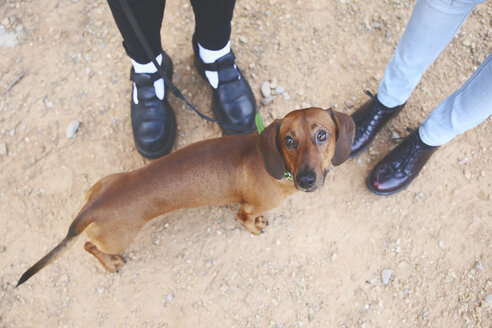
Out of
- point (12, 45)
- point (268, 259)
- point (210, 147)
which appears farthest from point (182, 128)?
point (12, 45)

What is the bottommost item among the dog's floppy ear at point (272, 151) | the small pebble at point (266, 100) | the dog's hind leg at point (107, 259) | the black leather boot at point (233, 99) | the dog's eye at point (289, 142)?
the dog's hind leg at point (107, 259)

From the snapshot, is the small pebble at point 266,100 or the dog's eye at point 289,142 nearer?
the dog's eye at point 289,142

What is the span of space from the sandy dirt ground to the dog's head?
954mm

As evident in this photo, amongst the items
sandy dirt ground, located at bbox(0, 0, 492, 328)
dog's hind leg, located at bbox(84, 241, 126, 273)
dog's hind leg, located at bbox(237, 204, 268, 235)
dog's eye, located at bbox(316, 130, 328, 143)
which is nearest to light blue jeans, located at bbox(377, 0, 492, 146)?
sandy dirt ground, located at bbox(0, 0, 492, 328)

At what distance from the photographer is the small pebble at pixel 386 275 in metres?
2.97

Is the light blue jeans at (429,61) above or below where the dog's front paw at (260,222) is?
above

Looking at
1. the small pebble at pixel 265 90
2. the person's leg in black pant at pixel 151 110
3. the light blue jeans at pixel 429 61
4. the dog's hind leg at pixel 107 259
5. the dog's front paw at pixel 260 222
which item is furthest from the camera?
the small pebble at pixel 265 90

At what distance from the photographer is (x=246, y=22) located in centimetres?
370

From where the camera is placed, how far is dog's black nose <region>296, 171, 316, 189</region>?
2.05m

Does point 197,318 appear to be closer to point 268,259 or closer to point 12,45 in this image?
point 268,259

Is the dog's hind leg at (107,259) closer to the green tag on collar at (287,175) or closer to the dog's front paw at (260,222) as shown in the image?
the dog's front paw at (260,222)

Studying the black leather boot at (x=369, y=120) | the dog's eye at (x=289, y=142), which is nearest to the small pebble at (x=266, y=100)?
the black leather boot at (x=369, y=120)

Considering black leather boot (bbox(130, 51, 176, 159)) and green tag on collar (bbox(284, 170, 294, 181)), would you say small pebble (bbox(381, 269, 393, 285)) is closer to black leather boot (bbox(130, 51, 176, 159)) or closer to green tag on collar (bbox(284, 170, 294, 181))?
green tag on collar (bbox(284, 170, 294, 181))

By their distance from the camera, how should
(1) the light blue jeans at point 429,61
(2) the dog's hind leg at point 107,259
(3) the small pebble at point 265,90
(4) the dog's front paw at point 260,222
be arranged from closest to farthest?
(1) the light blue jeans at point 429,61 < (2) the dog's hind leg at point 107,259 < (4) the dog's front paw at point 260,222 < (3) the small pebble at point 265,90
